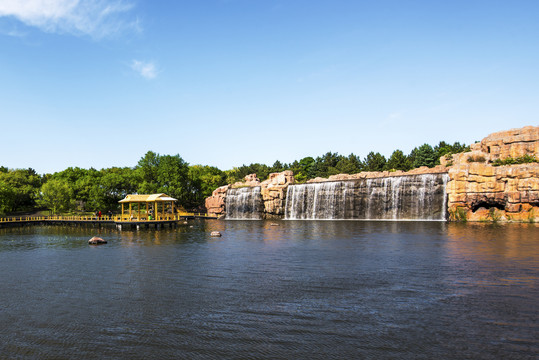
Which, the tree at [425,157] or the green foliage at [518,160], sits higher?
the tree at [425,157]

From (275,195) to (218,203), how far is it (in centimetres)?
1596

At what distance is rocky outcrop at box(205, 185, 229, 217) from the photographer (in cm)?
8531

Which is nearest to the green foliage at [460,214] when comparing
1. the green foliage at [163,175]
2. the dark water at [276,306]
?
the dark water at [276,306]

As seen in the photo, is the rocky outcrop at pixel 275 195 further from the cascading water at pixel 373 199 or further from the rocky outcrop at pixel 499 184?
the rocky outcrop at pixel 499 184

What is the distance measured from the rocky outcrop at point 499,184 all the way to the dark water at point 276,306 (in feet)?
99.6

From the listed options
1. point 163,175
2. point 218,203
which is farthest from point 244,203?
point 163,175

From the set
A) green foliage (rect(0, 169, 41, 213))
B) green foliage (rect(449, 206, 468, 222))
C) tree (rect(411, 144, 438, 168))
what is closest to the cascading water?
green foliage (rect(449, 206, 468, 222))

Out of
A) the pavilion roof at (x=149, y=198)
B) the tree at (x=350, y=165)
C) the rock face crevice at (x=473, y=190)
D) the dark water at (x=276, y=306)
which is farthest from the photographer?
the tree at (x=350, y=165)

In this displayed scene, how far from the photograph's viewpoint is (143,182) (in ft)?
283

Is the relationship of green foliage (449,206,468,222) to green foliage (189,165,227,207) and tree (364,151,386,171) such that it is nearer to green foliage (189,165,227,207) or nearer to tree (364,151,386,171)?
tree (364,151,386,171)

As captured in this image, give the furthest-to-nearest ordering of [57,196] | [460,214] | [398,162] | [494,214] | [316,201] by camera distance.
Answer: [398,162], [57,196], [316,201], [460,214], [494,214]

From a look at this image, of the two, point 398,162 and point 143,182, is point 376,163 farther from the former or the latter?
point 143,182

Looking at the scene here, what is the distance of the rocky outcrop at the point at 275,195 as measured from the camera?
7625cm

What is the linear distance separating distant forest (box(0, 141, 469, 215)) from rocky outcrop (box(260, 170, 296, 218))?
22504mm
